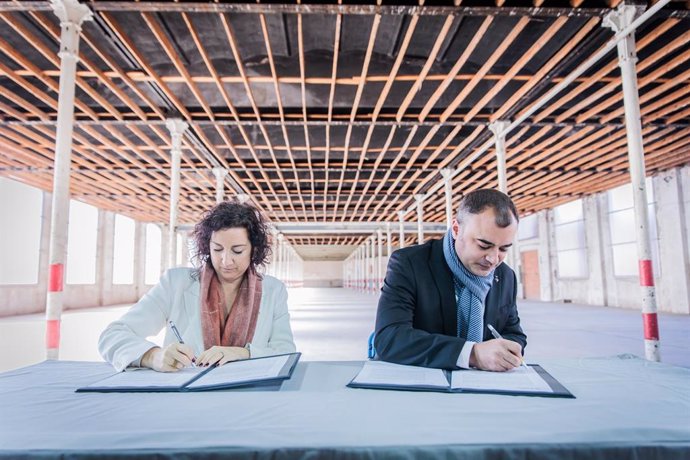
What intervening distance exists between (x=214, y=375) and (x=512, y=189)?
15423 mm

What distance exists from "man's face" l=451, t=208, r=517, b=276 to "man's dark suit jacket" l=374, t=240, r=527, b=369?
155 millimetres

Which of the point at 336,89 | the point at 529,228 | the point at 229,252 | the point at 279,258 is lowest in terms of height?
the point at 229,252

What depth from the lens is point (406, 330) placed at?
1.85m

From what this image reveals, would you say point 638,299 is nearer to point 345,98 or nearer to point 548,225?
point 548,225

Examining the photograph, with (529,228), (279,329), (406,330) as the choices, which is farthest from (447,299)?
(529,228)

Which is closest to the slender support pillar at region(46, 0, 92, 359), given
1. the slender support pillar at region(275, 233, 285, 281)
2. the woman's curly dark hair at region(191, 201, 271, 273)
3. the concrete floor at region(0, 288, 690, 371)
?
the concrete floor at region(0, 288, 690, 371)

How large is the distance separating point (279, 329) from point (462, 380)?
3.76 feet

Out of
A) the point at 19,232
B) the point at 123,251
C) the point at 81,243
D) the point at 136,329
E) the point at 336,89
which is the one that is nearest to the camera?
the point at 136,329

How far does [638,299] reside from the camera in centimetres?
1404

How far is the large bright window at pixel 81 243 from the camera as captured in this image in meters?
16.0
